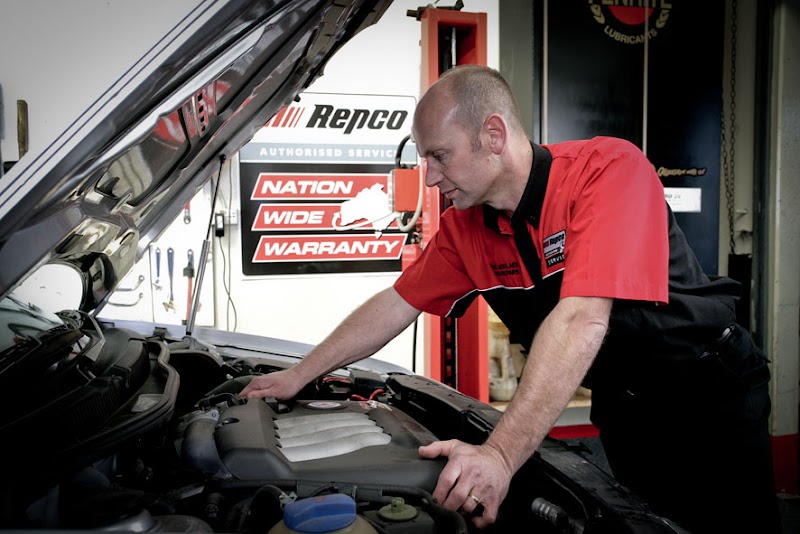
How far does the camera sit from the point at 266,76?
1.29 metres

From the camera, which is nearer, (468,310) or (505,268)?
(505,268)

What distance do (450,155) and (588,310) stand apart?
472 millimetres

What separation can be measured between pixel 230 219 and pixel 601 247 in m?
2.72

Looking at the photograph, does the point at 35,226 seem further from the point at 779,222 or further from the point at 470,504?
the point at 779,222

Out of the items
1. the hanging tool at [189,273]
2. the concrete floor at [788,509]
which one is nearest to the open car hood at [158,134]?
the hanging tool at [189,273]

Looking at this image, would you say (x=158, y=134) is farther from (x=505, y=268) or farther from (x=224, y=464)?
(x=505, y=268)

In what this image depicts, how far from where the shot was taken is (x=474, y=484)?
944 millimetres

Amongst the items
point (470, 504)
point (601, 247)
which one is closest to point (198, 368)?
point (470, 504)

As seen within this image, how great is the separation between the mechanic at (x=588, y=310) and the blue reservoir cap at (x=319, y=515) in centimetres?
22

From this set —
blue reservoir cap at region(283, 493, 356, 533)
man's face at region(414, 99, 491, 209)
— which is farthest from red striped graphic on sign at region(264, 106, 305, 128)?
blue reservoir cap at region(283, 493, 356, 533)

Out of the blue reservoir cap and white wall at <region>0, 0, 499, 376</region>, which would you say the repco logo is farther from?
the blue reservoir cap

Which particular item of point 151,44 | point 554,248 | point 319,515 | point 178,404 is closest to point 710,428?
point 554,248

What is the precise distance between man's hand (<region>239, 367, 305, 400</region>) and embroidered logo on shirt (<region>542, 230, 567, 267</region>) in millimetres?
674

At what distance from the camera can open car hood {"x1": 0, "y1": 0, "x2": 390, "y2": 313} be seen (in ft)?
2.41
